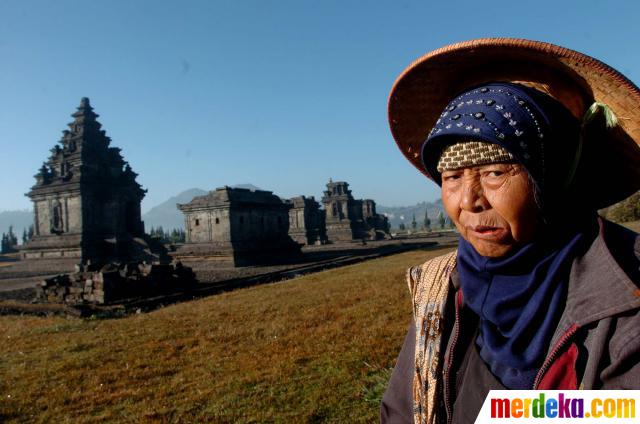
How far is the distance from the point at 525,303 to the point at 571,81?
0.76 m

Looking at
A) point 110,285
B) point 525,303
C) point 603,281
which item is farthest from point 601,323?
point 110,285

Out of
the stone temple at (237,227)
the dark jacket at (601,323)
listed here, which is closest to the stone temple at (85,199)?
the stone temple at (237,227)

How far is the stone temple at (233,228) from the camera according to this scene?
25247mm

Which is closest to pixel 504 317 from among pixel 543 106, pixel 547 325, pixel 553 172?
pixel 547 325

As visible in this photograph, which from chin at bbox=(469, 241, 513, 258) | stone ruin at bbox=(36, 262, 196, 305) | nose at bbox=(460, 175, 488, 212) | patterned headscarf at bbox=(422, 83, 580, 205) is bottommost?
stone ruin at bbox=(36, 262, 196, 305)

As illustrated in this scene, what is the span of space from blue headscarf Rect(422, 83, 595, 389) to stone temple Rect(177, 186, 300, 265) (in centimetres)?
2342

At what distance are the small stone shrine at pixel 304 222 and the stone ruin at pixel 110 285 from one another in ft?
90.5

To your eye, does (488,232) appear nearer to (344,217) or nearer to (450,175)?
(450,175)

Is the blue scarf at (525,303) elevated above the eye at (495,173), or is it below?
below

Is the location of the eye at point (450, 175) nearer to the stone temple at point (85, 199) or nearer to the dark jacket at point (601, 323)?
the dark jacket at point (601, 323)

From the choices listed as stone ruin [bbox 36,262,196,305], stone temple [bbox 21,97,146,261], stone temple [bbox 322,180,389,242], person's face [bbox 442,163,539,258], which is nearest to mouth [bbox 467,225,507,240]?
person's face [bbox 442,163,539,258]

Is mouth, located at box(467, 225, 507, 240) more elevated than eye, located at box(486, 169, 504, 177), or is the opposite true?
eye, located at box(486, 169, 504, 177)

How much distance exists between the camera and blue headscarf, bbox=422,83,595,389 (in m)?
1.22

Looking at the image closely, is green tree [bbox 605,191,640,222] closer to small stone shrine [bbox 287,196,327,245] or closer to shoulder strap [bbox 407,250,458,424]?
shoulder strap [bbox 407,250,458,424]
